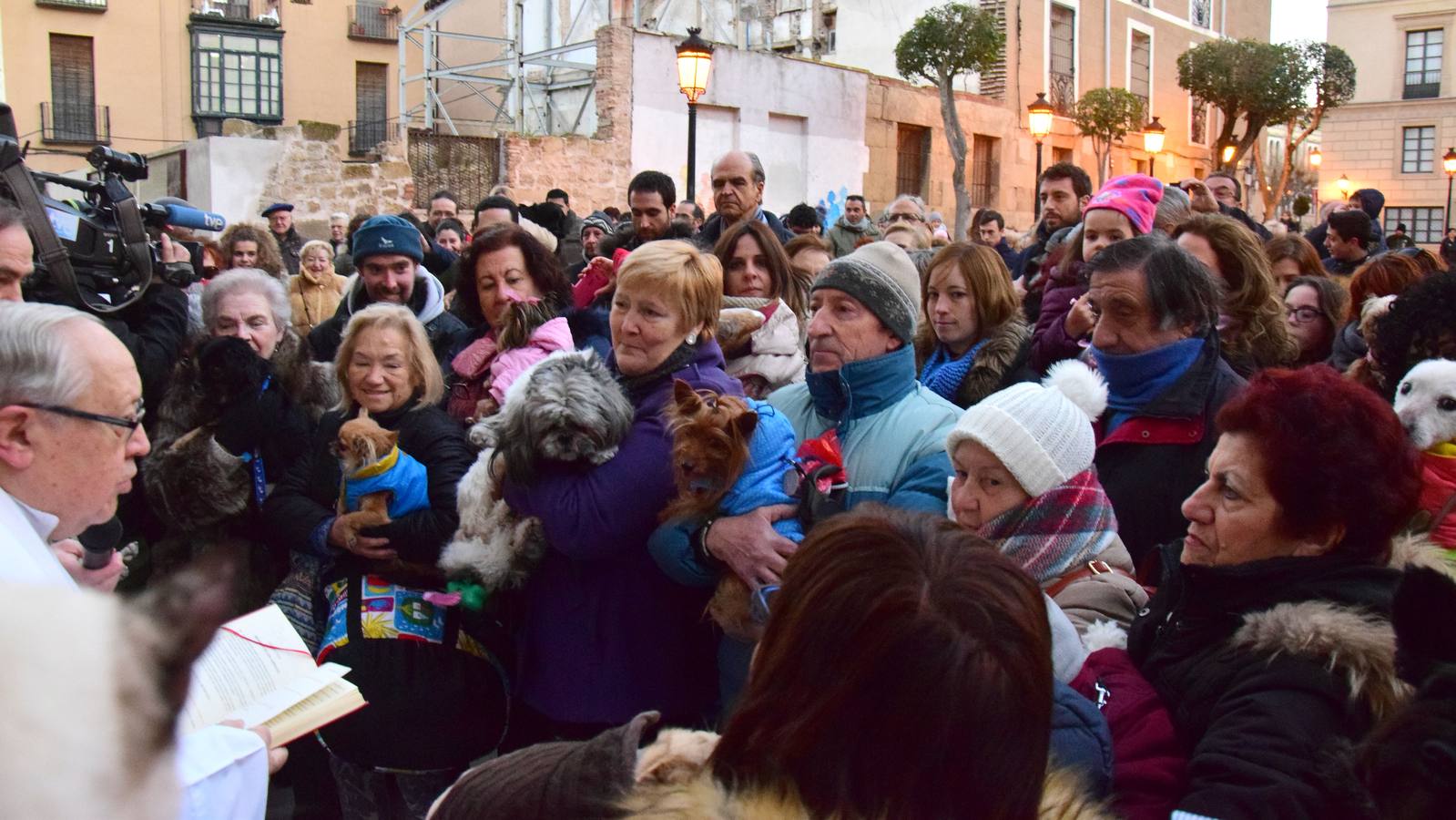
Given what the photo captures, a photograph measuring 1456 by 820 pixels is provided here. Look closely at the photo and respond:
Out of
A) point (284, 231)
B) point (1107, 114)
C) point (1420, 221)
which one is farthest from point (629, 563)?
point (1420, 221)

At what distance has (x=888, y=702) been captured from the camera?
1336 mm

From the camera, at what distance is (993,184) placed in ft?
87.1

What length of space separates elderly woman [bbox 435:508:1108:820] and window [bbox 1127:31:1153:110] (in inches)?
1289

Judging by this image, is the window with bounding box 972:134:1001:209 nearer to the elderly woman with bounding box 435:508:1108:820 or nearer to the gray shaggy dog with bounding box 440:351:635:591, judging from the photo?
the gray shaggy dog with bounding box 440:351:635:591

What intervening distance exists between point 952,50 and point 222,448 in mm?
20962

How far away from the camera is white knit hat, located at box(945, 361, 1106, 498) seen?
8.21 ft

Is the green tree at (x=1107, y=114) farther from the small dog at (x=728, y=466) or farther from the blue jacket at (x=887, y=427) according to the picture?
the small dog at (x=728, y=466)

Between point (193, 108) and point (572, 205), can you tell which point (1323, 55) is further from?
point (193, 108)

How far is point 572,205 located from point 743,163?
1376 centimetres

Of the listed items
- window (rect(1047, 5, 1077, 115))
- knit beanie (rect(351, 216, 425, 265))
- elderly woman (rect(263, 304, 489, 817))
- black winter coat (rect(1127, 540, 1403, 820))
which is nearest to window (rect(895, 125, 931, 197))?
window (rect(1047, 5, 1077, 115))

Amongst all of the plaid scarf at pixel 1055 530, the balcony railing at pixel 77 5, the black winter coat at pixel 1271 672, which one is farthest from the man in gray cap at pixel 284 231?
the balcony railing at pixel 77 5

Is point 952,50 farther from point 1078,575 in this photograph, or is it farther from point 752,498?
point 1078,575

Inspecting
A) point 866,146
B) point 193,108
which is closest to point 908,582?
point 866,146

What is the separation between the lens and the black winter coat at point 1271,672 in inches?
67.8
